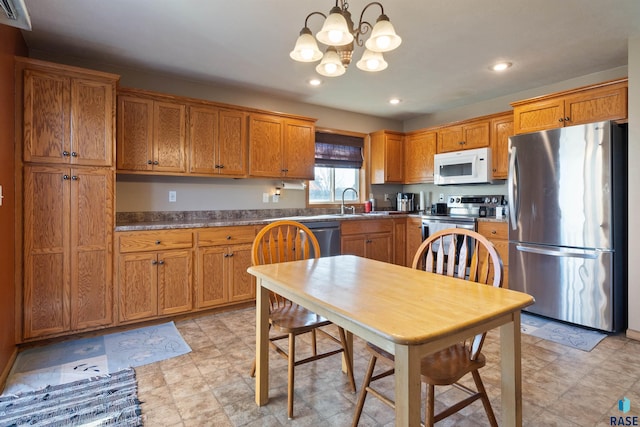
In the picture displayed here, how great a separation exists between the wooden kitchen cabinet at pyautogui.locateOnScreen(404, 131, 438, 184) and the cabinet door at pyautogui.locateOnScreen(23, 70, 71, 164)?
405 centimetres

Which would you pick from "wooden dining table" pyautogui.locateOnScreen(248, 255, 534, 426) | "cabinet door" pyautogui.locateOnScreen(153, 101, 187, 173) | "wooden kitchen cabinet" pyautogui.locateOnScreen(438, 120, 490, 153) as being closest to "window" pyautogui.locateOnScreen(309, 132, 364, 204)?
"wooden kitchen cabinet" pyautogui.locateOnScreen(438, 120, 490, 153)

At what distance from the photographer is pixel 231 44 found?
274 cm

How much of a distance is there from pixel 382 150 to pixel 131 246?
3.44 meters

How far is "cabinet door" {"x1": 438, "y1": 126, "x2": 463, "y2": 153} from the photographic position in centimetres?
437

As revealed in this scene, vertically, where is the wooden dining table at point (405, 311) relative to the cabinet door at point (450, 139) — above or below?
below

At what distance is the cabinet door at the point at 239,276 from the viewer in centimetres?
330

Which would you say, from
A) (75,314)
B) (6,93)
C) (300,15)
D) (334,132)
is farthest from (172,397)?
(334,132)

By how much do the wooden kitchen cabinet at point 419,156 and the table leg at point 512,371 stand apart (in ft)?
12.1

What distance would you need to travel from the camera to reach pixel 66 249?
2586mm

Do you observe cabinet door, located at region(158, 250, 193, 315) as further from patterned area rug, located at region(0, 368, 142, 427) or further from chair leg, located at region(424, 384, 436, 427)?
chair leg, located at region(424, 384, 436, 427)

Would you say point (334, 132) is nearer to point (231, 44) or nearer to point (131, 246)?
point (231, 44)

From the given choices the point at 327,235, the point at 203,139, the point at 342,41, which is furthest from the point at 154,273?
the point at 342,41

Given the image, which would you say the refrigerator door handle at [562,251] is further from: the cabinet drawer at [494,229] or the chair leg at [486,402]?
the chair leg at [486,402]

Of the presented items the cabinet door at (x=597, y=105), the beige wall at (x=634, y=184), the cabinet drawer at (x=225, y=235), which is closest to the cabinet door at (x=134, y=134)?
the cabinet drawer at (x=225, y=235)
